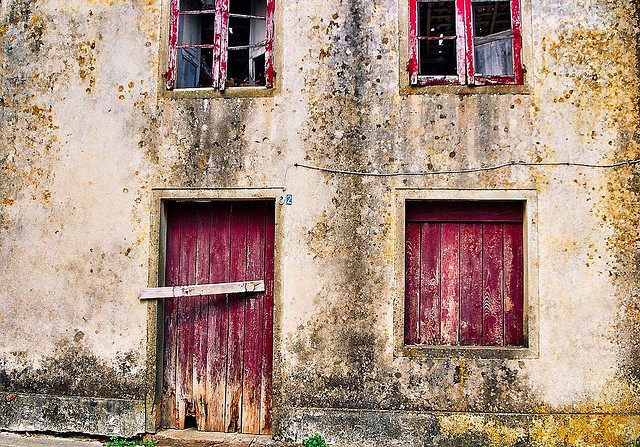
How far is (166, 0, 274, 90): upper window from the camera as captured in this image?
5.51 m

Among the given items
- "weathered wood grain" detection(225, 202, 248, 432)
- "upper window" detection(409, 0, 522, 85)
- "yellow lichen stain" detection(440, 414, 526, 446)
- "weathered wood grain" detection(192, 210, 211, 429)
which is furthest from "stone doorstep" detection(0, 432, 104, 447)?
"upper window" detection(409, 0, 522, 85)

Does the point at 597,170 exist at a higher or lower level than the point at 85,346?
higher

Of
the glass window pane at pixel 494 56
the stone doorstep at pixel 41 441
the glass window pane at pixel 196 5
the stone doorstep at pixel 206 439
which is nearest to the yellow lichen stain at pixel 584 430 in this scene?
the stone doorstep at pixel 206 439

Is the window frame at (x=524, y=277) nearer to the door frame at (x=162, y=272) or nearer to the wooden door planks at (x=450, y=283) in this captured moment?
the wooden door planks at (x=450, y=283)

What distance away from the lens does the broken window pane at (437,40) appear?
6.41m

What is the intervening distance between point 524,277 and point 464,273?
1.81 ft

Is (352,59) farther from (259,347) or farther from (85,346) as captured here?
(85,346)

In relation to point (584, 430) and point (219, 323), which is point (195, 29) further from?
point (584, 430)

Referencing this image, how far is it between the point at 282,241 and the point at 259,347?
3.66 feet

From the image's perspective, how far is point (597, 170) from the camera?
5.10m

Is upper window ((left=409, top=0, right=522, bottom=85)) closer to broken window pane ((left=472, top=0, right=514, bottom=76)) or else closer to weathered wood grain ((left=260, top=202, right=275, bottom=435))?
broken window pane ((left=472, top=0, right=514, bottom=76))

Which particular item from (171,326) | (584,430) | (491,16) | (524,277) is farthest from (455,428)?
(491,16)

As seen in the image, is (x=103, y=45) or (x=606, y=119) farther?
(x=103, y=45)

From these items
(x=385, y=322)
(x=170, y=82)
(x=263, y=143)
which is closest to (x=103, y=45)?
(x=170, y=82)
